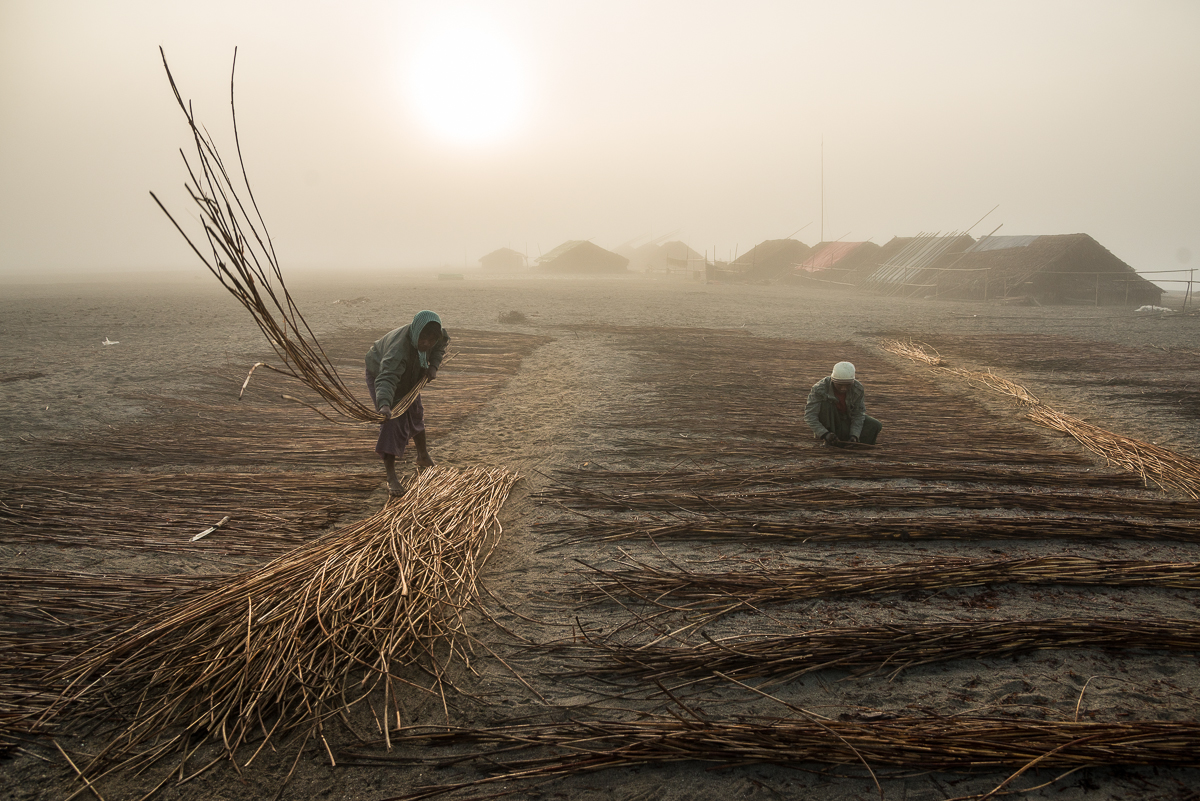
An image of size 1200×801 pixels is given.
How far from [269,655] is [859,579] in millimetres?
2220

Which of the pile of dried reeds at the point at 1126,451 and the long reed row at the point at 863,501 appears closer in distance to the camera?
the long reed row at the point at 863,501

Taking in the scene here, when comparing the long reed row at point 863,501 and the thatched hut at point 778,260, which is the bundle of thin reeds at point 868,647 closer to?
the long reed row at point 863,501

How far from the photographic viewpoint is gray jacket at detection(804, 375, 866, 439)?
14.5 feet

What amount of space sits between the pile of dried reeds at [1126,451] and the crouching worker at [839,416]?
1.50 m

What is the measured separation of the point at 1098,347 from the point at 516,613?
35.7 ft

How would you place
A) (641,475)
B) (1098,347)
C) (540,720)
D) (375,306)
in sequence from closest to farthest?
(540,720) → (641,475) → (1098,347) → (375,306)

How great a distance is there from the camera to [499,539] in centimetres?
312

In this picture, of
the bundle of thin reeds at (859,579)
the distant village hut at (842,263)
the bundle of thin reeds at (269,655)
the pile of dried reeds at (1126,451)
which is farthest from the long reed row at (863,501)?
the distant village hut at (842,263)

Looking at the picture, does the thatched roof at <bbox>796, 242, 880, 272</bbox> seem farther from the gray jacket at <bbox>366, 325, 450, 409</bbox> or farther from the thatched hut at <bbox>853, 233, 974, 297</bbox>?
the gray jacket at <bbox>366, 325, 450, 409</bbox>

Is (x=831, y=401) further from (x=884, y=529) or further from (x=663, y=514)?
(x=663, y=514)

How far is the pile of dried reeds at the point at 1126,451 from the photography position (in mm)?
3754

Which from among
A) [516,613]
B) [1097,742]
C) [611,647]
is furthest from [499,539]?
[1097,742]

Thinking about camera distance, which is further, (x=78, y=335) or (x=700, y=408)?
(x=78, y=335)

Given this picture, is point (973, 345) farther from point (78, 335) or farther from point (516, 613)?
point (78, 335)
